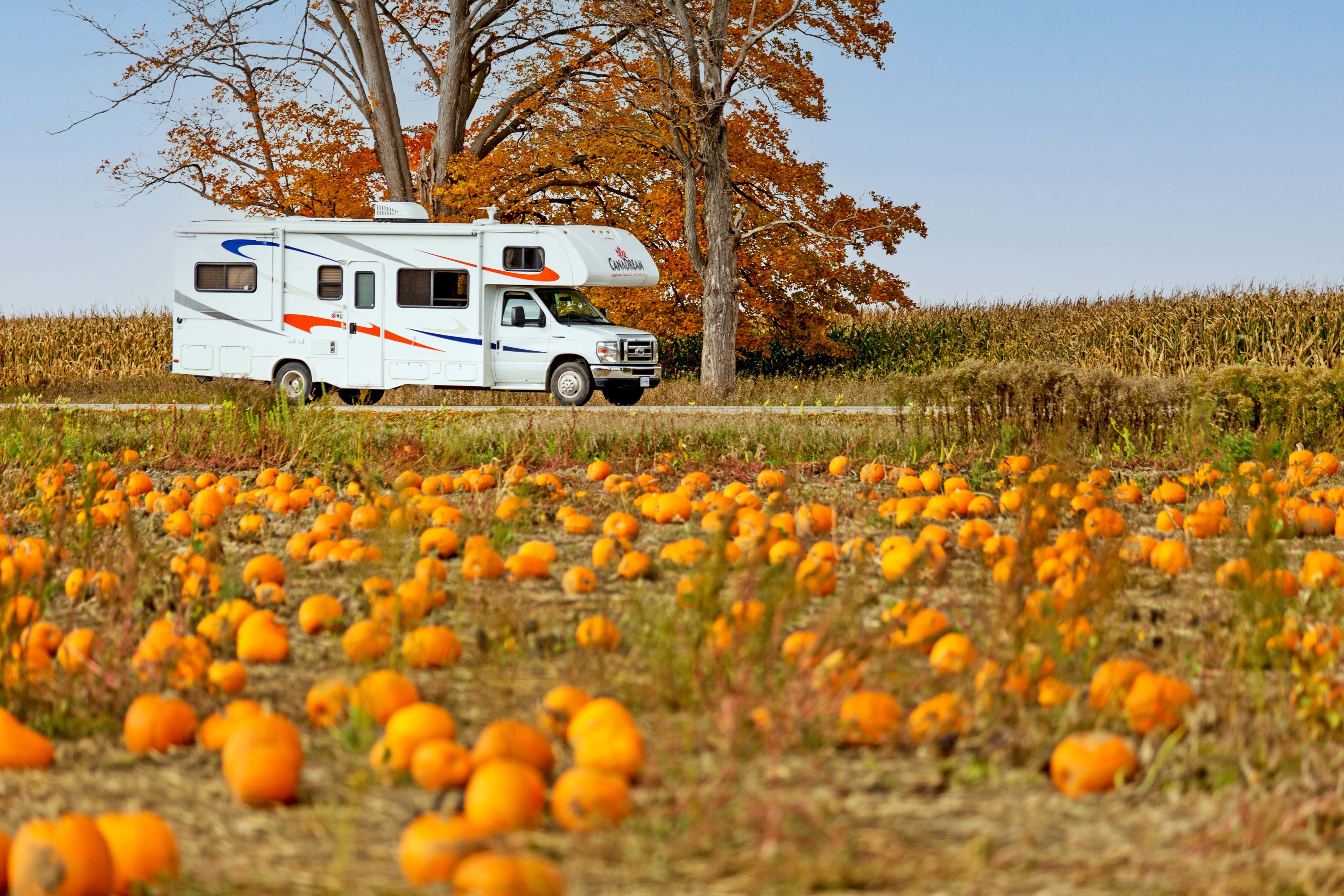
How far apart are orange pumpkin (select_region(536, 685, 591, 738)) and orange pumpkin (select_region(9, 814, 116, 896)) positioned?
86 centimetres

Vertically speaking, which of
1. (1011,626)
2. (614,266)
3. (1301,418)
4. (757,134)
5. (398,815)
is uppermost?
(757,134)

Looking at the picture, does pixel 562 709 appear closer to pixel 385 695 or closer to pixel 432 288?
pixel 385 695

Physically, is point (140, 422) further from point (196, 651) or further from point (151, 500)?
point (196, 651)

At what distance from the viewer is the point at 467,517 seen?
4438 millimetres

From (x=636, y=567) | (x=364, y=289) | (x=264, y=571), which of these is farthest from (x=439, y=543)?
(x=364, y=289)

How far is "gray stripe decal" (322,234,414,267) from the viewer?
2011 centimetres

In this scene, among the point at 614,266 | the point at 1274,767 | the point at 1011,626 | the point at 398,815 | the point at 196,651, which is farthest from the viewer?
the point at 614,266

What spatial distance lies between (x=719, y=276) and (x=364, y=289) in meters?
6.76

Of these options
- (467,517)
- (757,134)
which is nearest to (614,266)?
(757,134)

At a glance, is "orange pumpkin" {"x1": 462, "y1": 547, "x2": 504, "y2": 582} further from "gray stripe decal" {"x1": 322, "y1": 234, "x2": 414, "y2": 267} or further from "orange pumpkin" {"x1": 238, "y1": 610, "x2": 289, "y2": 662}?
"gray stripe decal" {"x1": 322, "y1": 234, "x2": 414, "y2": 267}

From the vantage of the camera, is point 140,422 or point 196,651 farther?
point 140,422

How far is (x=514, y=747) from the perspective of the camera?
7.21ft

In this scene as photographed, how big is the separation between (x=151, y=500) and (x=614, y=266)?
14070 mm

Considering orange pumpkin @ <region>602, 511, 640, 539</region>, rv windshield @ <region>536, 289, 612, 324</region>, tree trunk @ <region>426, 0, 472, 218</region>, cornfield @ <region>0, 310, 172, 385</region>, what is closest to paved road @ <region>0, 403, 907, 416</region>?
rv windshield @ <region>536, 289, 612, 324</region>
